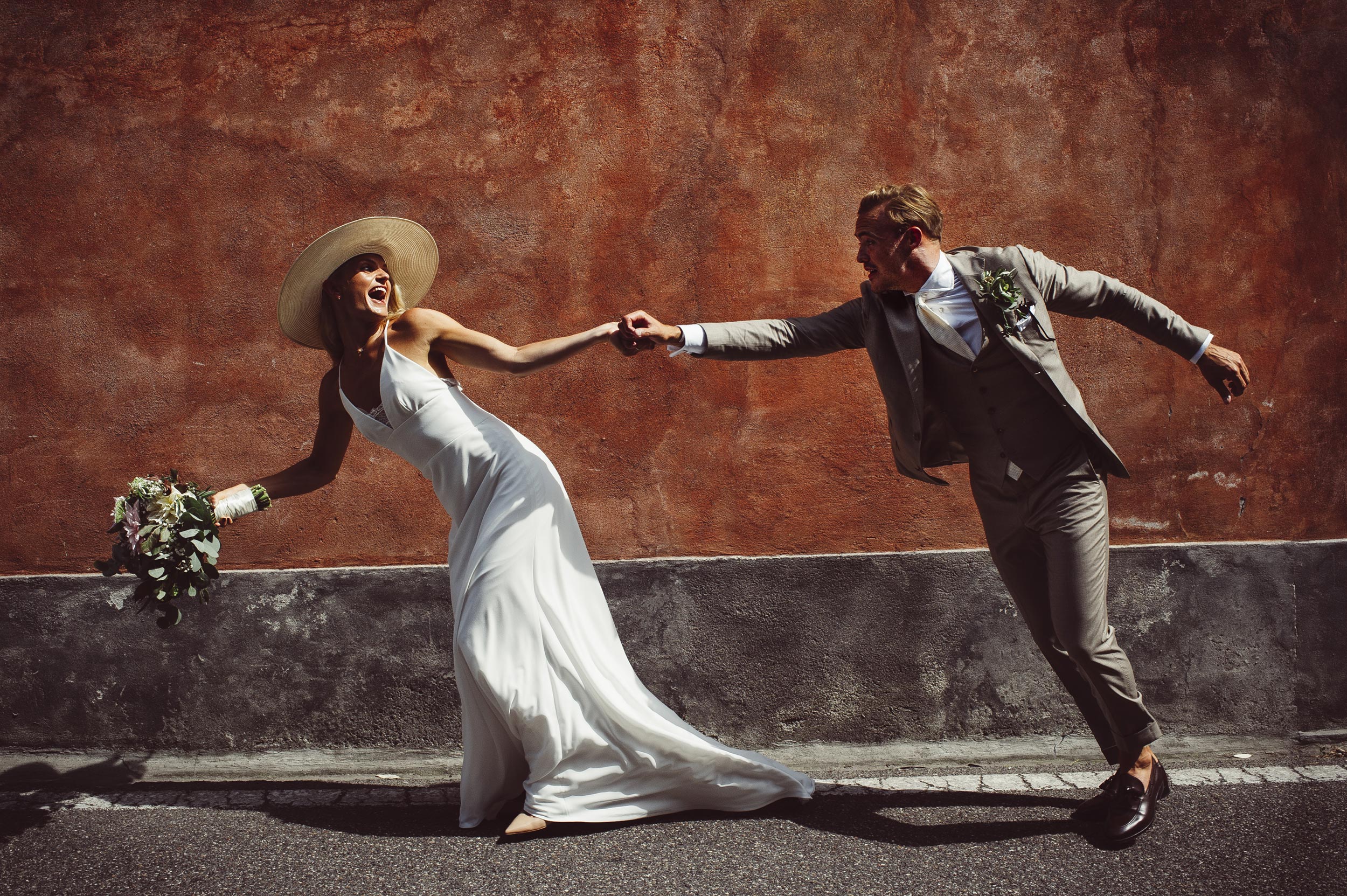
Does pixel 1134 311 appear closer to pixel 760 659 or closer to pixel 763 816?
pixel 760 659

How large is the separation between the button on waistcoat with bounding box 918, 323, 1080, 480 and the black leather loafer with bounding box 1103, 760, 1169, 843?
3.70 ft

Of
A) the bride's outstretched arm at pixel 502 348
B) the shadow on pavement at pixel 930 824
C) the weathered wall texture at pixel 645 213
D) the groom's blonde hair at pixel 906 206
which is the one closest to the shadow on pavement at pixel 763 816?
the shadow on pavement at pixel 930 824

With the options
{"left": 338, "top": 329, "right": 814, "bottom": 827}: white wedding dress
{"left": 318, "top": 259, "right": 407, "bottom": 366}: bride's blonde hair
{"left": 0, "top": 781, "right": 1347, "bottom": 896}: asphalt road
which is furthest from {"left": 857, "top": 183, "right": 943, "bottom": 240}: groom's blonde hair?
{"left": 0, "top": 781, "right": 1347, "bottom": 896}: asphalt road

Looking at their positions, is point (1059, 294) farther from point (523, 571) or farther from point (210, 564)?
point (210, 564)

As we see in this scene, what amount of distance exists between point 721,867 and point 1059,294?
2395 mm

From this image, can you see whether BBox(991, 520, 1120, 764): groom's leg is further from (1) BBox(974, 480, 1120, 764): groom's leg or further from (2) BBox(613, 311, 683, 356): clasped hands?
(2) BBox(613, 311, 683, 356): clasped hands

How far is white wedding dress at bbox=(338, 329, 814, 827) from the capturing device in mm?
3586

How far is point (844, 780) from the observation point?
4266mm

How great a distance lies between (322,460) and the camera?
4129 millimetres

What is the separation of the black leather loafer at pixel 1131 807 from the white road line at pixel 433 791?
21.7 inches

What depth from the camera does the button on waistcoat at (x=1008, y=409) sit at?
3598mm

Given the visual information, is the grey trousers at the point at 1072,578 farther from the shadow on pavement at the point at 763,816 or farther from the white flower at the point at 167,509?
the white flower at the point at 167,509

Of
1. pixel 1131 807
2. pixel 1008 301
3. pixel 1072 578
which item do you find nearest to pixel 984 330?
pixel 1008 301

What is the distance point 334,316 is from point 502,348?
747 mm
